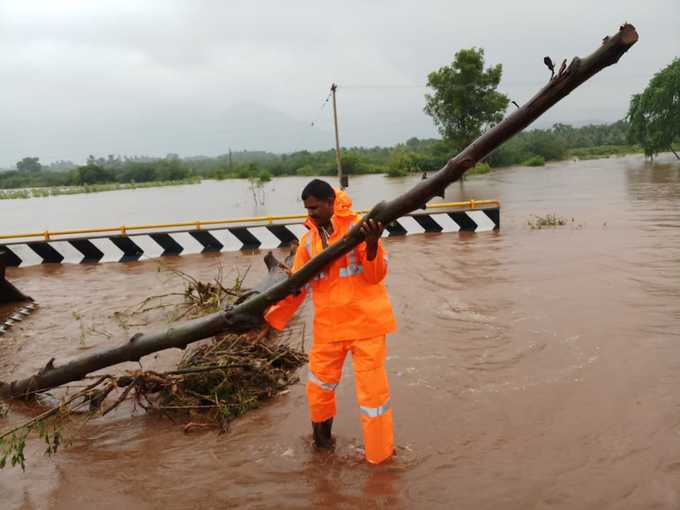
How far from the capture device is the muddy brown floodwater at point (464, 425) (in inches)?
120

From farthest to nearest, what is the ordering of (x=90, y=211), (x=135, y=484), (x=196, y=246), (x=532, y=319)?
(x=90, y=211) → (x=196, y=246) → (x=532, y=319) → (x=135, y=484)

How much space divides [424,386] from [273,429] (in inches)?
50.3

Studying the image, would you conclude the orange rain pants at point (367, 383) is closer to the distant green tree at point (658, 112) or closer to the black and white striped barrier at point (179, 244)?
the black and white striped barrier at point (179, 244)

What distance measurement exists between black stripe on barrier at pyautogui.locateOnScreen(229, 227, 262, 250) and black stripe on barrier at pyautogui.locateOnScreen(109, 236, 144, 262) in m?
2.11

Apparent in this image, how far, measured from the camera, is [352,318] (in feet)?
10.4

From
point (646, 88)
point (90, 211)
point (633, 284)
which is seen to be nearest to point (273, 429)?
point (633, 284)

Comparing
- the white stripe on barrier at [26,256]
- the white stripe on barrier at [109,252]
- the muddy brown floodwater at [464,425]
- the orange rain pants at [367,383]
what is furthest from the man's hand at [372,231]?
the white stripe on barrier at [26,256]

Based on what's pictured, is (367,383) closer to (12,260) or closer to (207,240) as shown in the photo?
(207,240)

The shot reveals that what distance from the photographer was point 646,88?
3183 centimetres

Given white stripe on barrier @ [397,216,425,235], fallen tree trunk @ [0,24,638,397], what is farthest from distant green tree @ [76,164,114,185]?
fallen tree trunk @ [0,24,638,397]

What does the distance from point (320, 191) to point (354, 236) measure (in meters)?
0.38

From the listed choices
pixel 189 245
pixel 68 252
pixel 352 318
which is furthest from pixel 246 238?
pixel 352 318

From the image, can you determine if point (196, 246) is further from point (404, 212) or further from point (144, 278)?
point (404, 212)

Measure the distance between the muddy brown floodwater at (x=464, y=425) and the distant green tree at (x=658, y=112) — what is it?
28.2m
